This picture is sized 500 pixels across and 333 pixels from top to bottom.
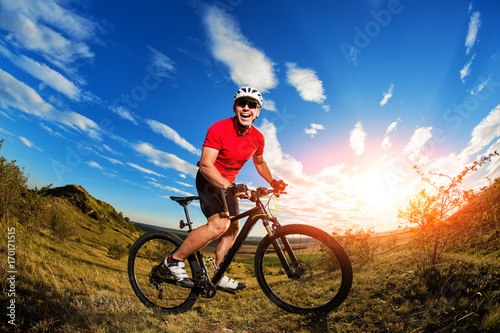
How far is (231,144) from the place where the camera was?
4312 mm

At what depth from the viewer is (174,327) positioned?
11.3 feet

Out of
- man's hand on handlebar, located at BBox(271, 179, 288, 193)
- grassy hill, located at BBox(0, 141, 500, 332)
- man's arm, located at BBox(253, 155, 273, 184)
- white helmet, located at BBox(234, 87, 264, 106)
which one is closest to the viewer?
grassy hill, located at BBox(0, 141, 500, 332)

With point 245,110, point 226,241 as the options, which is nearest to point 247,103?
point 245,110

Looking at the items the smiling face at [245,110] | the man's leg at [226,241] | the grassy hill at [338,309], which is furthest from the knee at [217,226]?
the smiling face at [245,110]

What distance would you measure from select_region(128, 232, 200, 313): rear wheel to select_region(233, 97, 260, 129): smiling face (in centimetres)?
272

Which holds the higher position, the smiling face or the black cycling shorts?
the smiling face

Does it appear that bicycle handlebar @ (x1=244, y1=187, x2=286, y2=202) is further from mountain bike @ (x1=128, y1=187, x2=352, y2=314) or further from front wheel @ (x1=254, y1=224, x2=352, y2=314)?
front wheel @ (x1=254, y1=224, x2=352, y2=314)

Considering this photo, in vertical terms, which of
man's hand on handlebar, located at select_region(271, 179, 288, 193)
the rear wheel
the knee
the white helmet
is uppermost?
the white helmet

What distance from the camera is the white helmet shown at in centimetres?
437

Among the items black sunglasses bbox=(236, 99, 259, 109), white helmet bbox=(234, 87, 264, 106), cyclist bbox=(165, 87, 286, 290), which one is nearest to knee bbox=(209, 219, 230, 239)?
cyclist bbox=(165, 87, 286, 290)

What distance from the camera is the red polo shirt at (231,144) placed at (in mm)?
4074

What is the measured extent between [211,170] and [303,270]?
218 centimetres

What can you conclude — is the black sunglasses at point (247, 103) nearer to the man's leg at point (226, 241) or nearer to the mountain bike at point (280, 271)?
the mountain bike at point (280, 271)

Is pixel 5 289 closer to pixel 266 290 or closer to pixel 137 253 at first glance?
pixel 137 253
